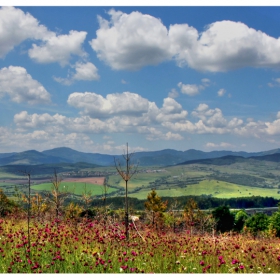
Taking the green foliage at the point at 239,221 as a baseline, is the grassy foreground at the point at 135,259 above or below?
above

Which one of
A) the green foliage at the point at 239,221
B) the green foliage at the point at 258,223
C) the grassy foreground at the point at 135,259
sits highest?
the grassy foreground at the point at 135,259

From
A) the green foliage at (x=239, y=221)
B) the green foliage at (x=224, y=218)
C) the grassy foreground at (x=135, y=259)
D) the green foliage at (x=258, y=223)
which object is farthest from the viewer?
the green foliage at (x=239, y=221)

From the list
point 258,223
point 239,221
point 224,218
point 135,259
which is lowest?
point 239,221

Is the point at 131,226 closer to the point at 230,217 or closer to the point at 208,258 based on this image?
the point at 208,258

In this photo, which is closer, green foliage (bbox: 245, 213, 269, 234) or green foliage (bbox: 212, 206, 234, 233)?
green foliage (bbox: 245, 213, 269, 234)

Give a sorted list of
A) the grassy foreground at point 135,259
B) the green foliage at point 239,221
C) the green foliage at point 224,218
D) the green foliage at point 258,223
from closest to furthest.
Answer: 1. the grassy foreground at point 135,259
2. the green foliage at point 258,223
3. the green foliage at point 224,218
4. the green foliage at point 239,221

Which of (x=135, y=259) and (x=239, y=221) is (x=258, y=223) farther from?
(x=135, y=259)

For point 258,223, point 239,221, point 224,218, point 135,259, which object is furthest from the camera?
point 239,221

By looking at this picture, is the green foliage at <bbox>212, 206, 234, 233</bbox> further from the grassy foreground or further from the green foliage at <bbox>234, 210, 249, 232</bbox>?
the grassy foreground

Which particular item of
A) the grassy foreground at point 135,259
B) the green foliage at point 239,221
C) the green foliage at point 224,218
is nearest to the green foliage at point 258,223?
the green foliage at point 224,218

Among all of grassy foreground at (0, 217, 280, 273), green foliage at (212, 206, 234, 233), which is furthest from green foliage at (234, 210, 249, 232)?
grassy foreground at (0, 217, 280, 273)

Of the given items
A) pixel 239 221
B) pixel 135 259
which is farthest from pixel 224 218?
pixel 135 259

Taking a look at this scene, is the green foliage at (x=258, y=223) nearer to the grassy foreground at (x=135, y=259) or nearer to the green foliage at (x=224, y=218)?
the green foliage at (x=224, y=218)

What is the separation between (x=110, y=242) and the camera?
8.86 meters
